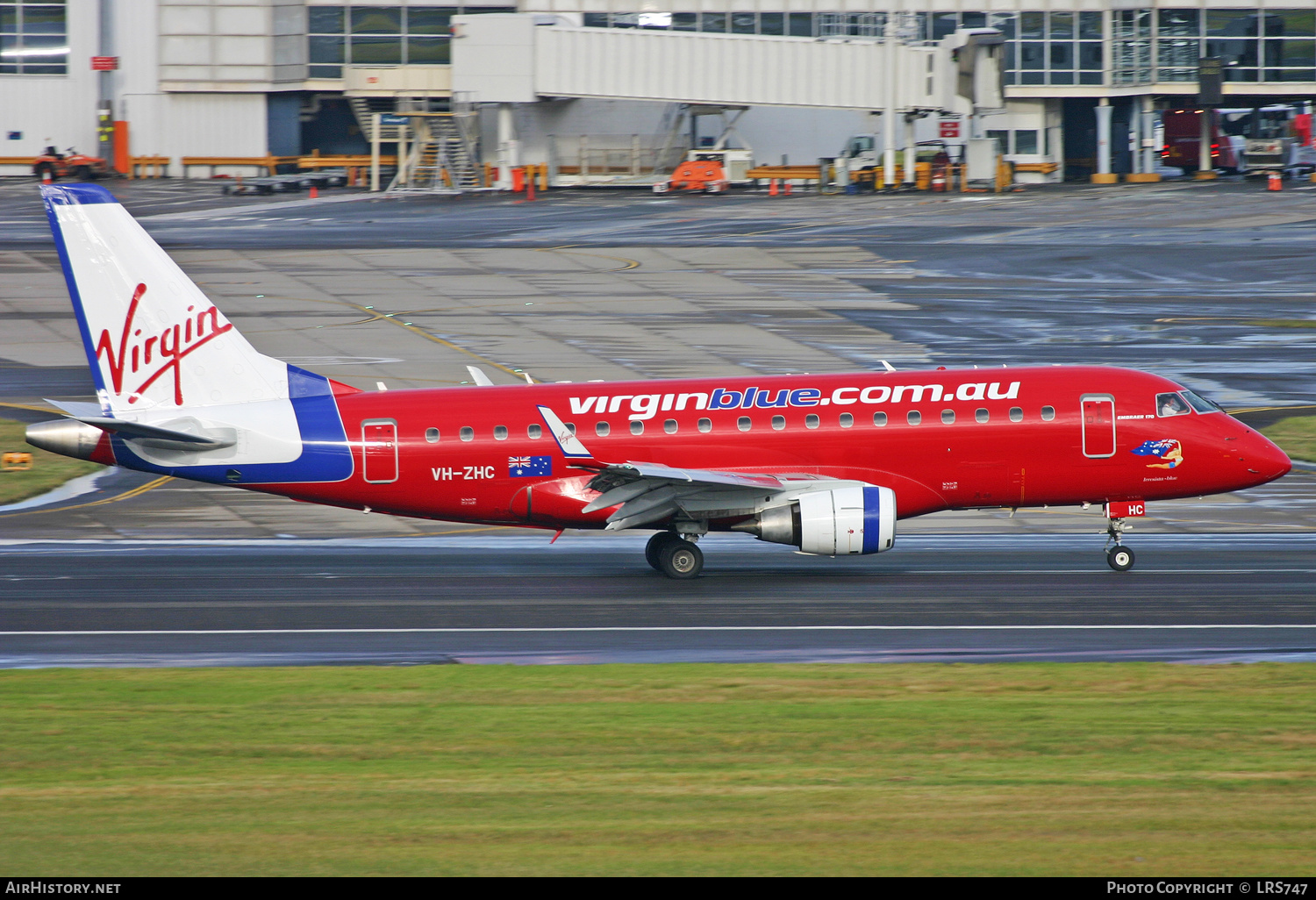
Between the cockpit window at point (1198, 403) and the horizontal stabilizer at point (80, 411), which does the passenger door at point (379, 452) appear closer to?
the horizontal stabilizer at point (80, 411)

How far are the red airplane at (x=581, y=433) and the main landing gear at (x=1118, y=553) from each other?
43.8 inches

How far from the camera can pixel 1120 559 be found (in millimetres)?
31422

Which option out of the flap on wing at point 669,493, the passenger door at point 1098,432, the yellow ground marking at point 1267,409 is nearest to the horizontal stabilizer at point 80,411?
the flap on wing at point 669,493

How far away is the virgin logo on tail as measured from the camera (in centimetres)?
3047

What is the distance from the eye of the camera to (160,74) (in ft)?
403

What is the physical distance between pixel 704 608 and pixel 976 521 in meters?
13.2

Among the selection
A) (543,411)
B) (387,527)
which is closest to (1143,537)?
(543,411)

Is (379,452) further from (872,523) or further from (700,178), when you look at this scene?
(700,178)

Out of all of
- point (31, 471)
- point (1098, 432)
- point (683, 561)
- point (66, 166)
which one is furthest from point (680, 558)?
point (66, 166)

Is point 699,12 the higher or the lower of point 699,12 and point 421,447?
the higher

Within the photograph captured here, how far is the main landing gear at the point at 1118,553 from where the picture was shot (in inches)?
1236

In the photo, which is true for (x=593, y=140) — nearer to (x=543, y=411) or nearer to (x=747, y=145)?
(x=747, y=145)

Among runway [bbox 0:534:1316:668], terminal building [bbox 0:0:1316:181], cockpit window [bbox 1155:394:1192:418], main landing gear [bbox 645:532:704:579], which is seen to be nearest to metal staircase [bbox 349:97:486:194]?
terminal building [bbox 0:0:1316:181]

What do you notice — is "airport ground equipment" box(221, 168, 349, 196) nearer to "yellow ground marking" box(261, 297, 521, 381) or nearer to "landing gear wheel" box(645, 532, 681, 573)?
"yellow ground marking" box(261, 297, 521, 381)
